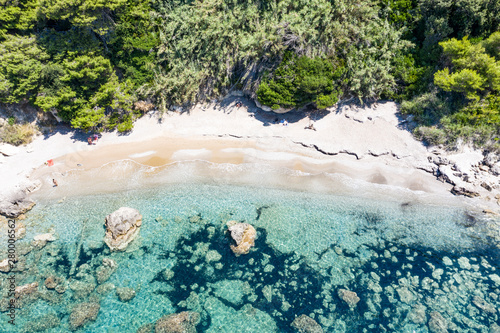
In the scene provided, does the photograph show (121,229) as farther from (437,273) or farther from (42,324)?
(437,273)

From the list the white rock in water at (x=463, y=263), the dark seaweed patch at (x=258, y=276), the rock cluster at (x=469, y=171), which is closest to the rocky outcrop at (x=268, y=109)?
the dark seaweed patch at (x=258, y=276)

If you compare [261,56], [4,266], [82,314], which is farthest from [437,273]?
[4,266]

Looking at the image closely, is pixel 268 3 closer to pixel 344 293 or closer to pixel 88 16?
pixel 88 16

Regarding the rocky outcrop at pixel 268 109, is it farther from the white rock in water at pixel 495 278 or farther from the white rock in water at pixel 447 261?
the white rock in water at pixel 495 278

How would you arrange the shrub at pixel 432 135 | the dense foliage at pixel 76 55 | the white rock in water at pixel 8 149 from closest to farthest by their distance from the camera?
the dense foliage at pixel 76 55
the shrub at pixel 432 135
the white rock in water at pixel 8 149

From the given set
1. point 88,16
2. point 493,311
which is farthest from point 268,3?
point 493,311

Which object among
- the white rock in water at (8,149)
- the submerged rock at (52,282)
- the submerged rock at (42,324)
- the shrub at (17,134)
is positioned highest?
the shrub at (17,134)
